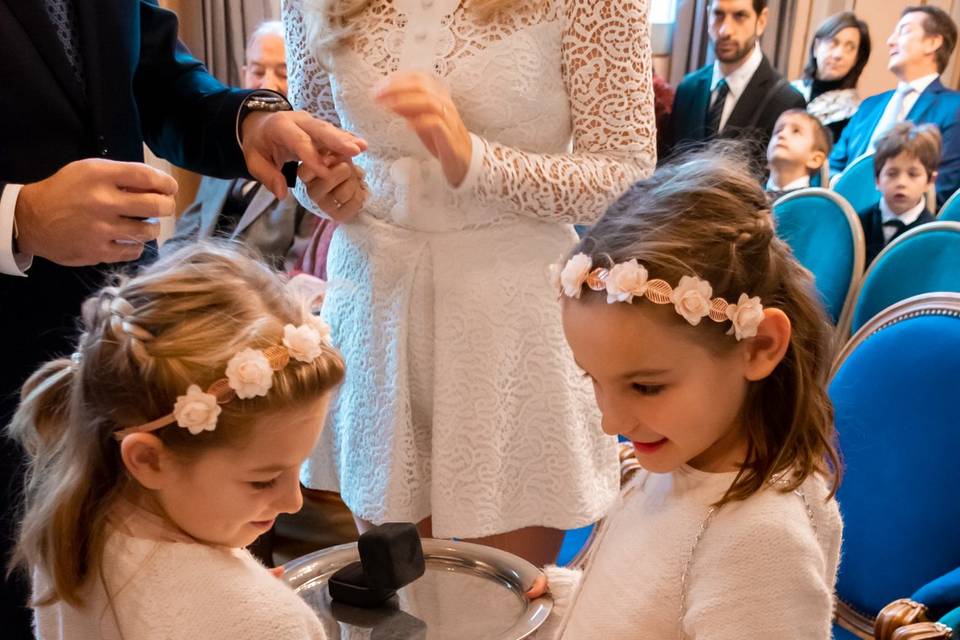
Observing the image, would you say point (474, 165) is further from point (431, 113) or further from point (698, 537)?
point (698, 537)

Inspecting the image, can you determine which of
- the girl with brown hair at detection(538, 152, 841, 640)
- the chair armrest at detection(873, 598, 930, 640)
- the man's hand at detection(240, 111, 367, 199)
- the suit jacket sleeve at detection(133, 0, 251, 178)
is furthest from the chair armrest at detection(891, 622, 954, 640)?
the suit jacket sleeve at detection(133, 0, 251, 178)

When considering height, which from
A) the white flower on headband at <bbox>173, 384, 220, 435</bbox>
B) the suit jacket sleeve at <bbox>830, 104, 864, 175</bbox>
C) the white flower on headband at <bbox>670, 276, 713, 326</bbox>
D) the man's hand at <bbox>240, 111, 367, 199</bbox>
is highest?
the man's hand at <bbox>240, 111, 367, 199</bbox>

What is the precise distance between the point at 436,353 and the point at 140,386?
2.18ft

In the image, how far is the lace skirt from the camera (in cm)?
155

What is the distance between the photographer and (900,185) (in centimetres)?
358

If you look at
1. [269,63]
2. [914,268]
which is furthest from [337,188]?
[269,63]

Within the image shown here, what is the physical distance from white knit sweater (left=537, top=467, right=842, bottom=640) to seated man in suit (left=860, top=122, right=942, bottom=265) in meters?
2.65

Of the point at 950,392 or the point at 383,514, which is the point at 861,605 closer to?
the point at 950,392

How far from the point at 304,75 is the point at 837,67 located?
4357 millimetres

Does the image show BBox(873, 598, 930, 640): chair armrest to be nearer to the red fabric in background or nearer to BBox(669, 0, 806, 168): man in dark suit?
the red fabric in background

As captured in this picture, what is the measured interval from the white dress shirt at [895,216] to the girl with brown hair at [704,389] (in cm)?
271

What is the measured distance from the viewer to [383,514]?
1587 mm

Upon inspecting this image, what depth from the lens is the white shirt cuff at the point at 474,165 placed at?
142 centimetres

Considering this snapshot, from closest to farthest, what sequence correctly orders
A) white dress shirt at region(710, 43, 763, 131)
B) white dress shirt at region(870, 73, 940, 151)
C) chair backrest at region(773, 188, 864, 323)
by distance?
chair backrest at region(773, 188, 864, 323)
white dress shirt at region(710, 43, 763, 131)
white dress shirt at region(870, 73, 940, 151)
